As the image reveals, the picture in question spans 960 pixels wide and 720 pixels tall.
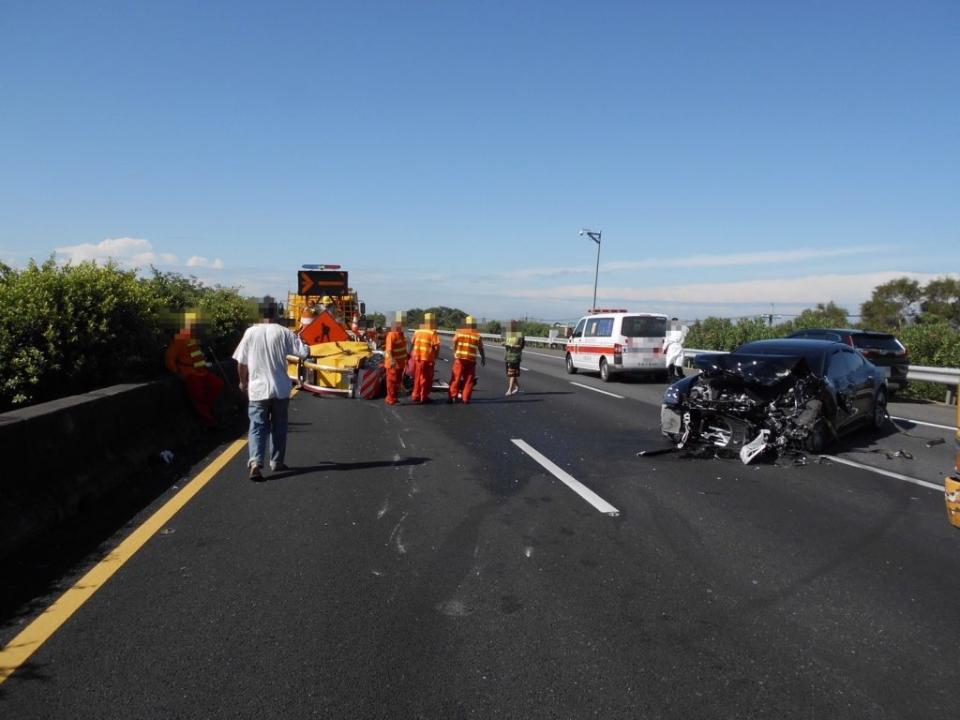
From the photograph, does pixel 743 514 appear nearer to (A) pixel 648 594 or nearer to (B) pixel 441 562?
(A) pixel 648 594

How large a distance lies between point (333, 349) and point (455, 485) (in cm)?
889

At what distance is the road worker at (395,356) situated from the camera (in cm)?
1339

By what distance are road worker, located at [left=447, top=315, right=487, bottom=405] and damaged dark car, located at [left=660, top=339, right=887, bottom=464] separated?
4.96 m

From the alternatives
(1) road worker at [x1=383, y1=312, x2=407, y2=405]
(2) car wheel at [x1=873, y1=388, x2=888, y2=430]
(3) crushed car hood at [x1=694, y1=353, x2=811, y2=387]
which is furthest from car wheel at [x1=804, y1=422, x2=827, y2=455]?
(1) road worker at [x1=383, y1=312, x2=407, y2=405]

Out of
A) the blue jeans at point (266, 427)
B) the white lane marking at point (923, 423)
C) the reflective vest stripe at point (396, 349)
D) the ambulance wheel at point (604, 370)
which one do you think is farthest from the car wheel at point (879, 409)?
the ambulance wheel at point (604, 370)

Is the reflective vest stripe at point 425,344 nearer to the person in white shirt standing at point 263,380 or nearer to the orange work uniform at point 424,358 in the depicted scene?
the orange work uniform at point 424,358

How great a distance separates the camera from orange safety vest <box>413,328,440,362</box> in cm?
1321

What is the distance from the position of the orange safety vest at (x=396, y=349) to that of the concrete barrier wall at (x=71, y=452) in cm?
526

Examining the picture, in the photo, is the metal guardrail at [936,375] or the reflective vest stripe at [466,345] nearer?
the reflective vest stripe at [466,345]

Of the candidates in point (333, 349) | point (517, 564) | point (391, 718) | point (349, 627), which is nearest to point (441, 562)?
point (517, 564)

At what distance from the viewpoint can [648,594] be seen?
14.2ft

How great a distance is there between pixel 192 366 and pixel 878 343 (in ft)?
46.2

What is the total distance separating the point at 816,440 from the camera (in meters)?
8.71

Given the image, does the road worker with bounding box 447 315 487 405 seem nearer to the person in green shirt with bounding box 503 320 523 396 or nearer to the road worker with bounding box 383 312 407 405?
the road worker with bounding box 383 312 407 405
